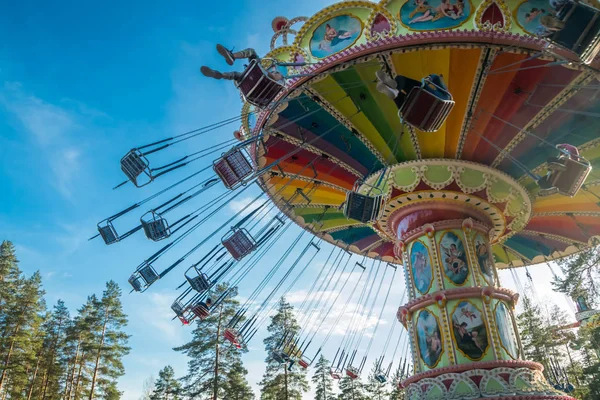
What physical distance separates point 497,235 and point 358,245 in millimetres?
4245

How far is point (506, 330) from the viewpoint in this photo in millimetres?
8305

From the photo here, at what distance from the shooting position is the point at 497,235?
396 inches

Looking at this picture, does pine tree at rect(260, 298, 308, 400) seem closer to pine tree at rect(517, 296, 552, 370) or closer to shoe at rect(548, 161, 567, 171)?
pine tree at rect(517, 296, 552, 370)

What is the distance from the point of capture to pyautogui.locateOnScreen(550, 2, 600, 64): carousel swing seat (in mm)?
4367

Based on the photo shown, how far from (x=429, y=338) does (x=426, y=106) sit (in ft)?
16.2

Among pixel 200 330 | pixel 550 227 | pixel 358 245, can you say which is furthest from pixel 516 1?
pixel 200 330

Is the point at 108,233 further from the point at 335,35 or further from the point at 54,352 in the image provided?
the point at 54,352

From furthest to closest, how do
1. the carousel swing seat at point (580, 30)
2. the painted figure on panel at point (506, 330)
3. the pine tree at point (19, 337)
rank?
the pine tree at point (19, 337)
the painted figure on panel at point (506, 330)
the carousel swing seat at point (580, 30)

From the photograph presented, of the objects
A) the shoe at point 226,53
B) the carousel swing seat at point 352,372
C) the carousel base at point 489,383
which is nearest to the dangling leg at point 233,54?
the shoe at point 226,53

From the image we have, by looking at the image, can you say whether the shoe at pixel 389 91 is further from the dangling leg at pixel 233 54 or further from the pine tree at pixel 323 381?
the pine tree at pixel 323 381

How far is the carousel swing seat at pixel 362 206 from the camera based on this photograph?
757 centimetres

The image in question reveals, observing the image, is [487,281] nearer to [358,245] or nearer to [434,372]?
[434,372]

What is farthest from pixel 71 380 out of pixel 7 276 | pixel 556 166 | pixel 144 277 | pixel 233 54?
pixel 556 166

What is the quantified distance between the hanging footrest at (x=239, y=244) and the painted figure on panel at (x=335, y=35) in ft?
14.1
